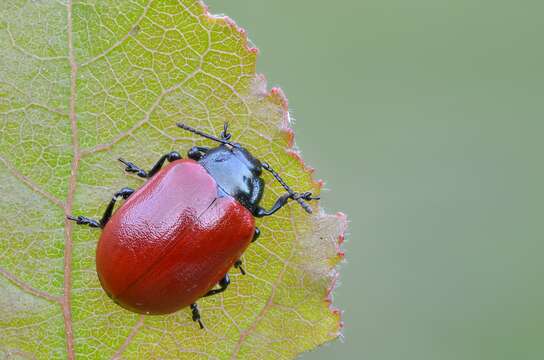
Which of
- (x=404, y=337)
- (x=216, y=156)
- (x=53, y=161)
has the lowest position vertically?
(x=404, y=337)

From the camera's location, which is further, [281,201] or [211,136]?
[281,201]

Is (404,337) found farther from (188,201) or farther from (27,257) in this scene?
(27,257)

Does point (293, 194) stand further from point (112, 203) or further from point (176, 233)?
point (112, 203)

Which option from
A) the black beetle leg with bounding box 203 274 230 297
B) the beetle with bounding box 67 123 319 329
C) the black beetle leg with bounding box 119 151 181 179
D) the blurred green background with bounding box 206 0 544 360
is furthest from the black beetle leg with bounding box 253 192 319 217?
the blurred green background with bounding box 206 0 544 360

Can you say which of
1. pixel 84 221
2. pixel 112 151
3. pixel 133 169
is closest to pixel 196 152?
pixel 133 169

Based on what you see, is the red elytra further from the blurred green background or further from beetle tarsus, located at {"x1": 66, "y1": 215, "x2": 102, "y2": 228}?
the blurred green background

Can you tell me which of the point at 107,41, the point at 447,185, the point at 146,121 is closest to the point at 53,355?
the point at 146,121
